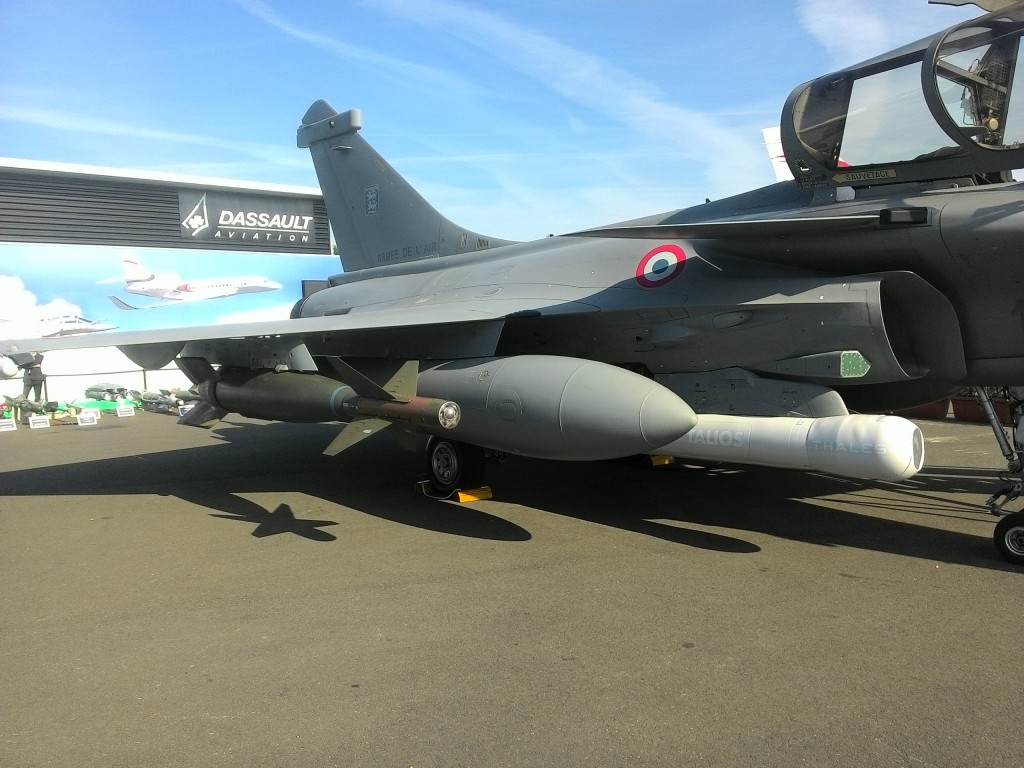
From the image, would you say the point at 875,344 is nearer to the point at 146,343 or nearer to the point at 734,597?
the point at 734,597

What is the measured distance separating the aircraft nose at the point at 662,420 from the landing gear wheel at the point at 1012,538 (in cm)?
208

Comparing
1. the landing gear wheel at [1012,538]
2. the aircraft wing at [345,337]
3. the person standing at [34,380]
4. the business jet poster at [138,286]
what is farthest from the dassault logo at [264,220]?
the landing gear wheel at [1012,538]

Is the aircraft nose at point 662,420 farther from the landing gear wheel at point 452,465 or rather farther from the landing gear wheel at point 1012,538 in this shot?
the landing gear wheel at point 452,465

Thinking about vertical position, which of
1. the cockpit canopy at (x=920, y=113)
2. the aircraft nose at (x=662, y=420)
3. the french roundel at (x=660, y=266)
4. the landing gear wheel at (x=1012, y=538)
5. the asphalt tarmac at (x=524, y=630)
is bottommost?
the asphalt tarmac at (x=524, y=630)

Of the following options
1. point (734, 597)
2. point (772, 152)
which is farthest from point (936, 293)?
point (772, 152)

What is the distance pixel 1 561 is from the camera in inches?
227

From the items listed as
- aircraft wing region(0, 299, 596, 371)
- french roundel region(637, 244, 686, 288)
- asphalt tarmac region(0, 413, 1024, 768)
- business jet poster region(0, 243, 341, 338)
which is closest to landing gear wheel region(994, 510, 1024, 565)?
asphalt tarmac region(0, 413, 1024, 768)

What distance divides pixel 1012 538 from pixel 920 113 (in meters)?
2.93

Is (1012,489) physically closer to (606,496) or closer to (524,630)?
(606,496)

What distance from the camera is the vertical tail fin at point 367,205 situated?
10.4m

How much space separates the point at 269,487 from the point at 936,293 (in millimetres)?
6923

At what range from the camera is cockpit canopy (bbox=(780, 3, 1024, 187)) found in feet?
16.5

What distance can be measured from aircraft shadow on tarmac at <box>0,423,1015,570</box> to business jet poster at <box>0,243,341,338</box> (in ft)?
48.1

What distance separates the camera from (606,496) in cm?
735
